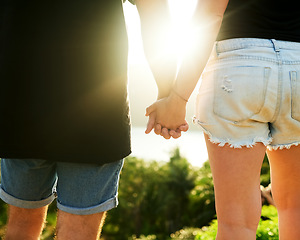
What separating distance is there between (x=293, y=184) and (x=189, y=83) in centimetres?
71

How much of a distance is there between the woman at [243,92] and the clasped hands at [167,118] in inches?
9.3

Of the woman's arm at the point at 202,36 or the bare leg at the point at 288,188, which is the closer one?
the woman's arm at the point at 202,36

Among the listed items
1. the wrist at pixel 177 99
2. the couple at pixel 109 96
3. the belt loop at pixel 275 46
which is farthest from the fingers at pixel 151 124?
the belt loop at pixel 275 46

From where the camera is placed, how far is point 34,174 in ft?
5.83

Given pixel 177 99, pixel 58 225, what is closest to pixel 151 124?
pixel 177 99

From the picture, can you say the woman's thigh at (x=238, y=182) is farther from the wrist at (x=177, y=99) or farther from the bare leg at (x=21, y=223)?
the bare leg at (x=21, y=223)

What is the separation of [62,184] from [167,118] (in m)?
0.67

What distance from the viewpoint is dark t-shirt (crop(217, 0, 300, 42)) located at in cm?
168

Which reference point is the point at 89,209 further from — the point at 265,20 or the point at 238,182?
the point at 265,20

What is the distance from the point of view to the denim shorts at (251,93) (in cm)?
162

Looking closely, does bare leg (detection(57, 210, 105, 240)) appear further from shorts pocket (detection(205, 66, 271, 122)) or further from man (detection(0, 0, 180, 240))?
shorts pocket (detection(205, 66, 271, 122))

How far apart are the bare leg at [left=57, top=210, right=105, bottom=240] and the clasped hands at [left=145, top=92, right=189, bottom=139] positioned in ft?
2.00

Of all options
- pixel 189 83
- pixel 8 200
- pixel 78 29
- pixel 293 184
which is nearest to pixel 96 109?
pixel 78 29

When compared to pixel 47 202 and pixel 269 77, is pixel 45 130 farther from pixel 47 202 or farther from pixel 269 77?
pixel 269 77
